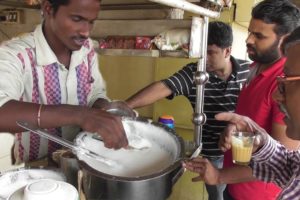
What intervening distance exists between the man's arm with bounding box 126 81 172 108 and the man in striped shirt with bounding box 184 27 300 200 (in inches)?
26.7

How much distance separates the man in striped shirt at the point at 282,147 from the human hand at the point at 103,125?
394 mm

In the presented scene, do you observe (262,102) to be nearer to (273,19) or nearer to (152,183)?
(273,19)

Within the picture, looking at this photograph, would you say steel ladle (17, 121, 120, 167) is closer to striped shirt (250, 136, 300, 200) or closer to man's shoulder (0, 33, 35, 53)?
man's shoulder (0, 33, 35, 53)

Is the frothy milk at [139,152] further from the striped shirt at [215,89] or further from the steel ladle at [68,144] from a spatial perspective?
the striped shirt at [215,89]

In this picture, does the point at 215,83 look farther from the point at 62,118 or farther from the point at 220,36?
the point at 62,118

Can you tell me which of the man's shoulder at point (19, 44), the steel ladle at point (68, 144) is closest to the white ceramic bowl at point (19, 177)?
the steel ladle at point (68, 144)

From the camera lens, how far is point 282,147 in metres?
1.13

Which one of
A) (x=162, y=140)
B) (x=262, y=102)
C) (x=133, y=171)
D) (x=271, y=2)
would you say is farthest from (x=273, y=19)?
(x=133, y=171)

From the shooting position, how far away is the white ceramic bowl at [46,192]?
52cm

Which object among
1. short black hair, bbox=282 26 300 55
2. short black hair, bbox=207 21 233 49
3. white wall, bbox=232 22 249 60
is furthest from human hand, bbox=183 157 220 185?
white wall, bbox=232 22 249 60

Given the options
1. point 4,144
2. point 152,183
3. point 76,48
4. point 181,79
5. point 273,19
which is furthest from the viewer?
point 4,144

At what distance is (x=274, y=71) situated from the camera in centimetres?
138

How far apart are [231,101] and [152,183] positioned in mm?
1283

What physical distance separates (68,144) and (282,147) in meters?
0.81
